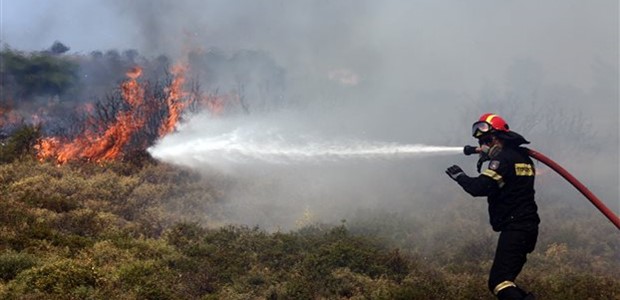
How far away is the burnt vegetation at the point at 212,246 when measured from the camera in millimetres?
8117

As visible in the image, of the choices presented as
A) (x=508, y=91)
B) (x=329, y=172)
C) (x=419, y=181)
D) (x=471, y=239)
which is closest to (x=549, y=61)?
(x=508, y=91)

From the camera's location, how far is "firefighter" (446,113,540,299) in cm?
647

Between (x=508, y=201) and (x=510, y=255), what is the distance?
2.03 ft

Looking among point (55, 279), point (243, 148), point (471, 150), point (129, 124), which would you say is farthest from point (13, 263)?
point (129, 124)

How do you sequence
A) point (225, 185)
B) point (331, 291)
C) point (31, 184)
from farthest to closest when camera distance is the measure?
point (225, 185) → point (31, 184) → point (331, 291)

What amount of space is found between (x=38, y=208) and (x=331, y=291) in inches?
252

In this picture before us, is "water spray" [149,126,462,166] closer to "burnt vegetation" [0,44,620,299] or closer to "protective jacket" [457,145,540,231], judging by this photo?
"burnt vegetation" [0,44,620,299]

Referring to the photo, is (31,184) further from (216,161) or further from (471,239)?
(471,239)

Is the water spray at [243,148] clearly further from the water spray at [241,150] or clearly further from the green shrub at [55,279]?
the green shrub at [55,279]

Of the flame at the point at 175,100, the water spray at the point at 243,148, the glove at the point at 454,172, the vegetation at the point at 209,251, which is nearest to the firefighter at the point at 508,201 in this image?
the glove at the point at 454,172

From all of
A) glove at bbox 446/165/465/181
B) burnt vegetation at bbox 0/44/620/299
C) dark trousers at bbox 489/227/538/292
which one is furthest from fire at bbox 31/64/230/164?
dark trousers at bbox 489/227/538/292

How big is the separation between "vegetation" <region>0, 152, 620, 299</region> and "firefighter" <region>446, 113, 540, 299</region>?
6.07 feet

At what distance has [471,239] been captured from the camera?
1252 centimetres

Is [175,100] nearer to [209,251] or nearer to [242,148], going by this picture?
[242,148]
